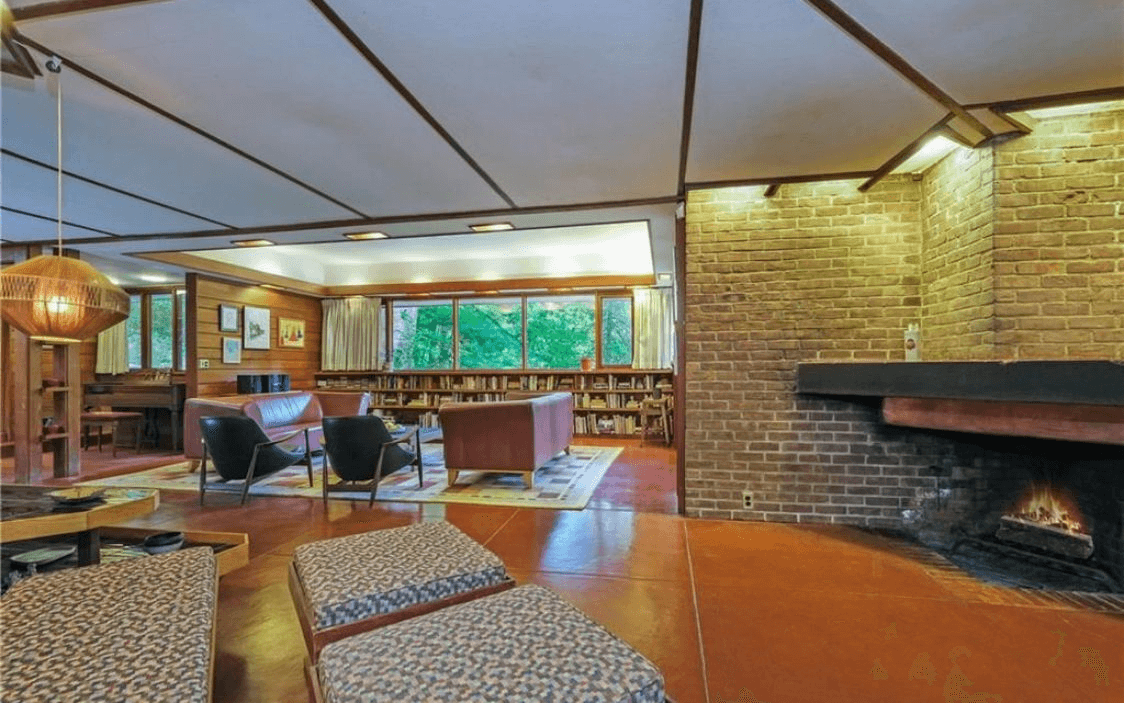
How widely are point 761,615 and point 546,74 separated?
99.2 inches

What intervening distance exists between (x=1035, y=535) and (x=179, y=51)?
4805 mm

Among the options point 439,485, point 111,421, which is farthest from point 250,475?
point 111,421

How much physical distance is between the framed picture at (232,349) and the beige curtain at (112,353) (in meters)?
2.09

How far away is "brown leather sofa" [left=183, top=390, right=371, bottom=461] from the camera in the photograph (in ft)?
16.8

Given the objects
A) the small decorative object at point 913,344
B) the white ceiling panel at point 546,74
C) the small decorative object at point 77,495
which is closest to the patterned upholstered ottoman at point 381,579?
the small decorative object at point 77,495

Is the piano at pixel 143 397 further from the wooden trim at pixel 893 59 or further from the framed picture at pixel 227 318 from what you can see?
the wooden trim at pixel 893 59

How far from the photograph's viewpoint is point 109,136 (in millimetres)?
2738

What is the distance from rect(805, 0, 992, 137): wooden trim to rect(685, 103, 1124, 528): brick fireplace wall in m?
0.49

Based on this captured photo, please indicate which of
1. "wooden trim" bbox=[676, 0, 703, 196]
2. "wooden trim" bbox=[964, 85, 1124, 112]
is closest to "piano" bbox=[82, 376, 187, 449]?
"wooden trim" bbox=[676, 0, 703, 196]

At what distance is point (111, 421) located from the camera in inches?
251

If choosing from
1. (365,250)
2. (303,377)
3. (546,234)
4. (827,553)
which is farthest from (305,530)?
(303,377)

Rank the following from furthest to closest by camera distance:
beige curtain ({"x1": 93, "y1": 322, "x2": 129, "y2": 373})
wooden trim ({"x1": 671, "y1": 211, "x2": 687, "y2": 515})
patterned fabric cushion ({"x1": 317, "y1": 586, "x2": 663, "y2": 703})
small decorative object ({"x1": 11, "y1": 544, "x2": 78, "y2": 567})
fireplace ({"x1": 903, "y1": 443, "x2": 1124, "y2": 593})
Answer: beige curtain ({"x1": 93, "y1": 322, "x2": 129, "y2": 373}) < wooden trim ({"x1": 671, "y1": 211, "x2": 687, "y2": 515}) < fireplace ({"x1": 903, "y1": 443, "x2": 1124, "y2": 593}) < small decorative object ({"x1": 11, "y1": 544, "x2": 78, "y2": 567}) < patterned fabric cushion ({"x1": 317, "y1": 586, "x2": 663, "y2": 703})

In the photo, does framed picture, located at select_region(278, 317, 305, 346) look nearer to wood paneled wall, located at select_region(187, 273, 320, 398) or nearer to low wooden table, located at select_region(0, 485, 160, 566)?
wood paneled wall, located at select_region(187, 273, 320, 398)

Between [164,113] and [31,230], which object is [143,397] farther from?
[164,113]
